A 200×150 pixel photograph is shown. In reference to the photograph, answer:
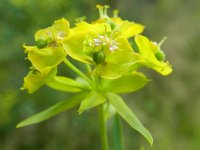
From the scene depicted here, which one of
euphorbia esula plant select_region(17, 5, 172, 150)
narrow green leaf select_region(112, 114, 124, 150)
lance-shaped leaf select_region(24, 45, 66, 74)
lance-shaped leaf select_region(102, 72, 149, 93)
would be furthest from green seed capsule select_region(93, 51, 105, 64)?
narrow green leaf select_region(112, 114, 124, 150)

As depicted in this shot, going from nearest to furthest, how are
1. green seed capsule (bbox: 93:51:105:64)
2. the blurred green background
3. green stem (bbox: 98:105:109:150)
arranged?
green seed capsule (bbox: 93:51:105:64), green stem (bbox: 98:105:109:150), the blurred green background

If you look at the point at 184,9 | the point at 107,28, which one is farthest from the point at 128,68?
the point at 184,9

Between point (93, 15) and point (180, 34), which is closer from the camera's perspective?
point (93, 15)

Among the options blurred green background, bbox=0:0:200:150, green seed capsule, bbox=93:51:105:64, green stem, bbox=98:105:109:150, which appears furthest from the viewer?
blurred green background, bbox=0:0:200:150

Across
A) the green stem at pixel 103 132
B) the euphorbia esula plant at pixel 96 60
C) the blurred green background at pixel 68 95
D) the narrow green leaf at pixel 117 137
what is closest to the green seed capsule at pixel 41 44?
the euphorbia esula plant at pixel 96 60

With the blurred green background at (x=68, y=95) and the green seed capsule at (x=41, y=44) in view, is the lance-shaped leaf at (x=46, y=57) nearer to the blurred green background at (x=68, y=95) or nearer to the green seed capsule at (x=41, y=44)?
the green seed capsule at (x=41, y=44)

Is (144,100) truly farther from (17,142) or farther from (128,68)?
(128,68)

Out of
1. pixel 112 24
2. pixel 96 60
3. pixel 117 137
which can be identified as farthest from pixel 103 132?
pixel 112 24

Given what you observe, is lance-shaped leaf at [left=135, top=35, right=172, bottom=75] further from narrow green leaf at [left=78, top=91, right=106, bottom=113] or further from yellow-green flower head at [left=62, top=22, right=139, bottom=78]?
narrow green leaf at [left=78, top=91, right=106, bottom=113]

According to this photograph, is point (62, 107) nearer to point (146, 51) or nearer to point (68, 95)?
point (146, 51)
